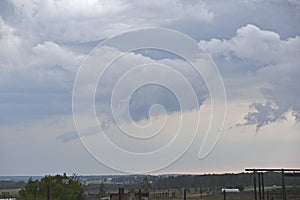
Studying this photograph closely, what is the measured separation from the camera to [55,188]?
36.4 metres

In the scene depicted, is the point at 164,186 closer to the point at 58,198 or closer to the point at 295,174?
the point at 58,198

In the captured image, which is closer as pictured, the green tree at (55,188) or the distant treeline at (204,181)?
the green tree at (55,188)

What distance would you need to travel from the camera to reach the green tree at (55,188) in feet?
117

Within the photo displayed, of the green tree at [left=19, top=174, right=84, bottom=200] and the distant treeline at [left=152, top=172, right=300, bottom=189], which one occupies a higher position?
the distant treeline at [left=152, top=172, right=300, bottom=189]

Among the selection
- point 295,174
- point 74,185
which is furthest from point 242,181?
point 295,174

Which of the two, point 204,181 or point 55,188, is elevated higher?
point 204,181

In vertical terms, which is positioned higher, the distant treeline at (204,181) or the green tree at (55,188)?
the distant treeline at (204,181)

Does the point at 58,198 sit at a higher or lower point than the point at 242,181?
lower

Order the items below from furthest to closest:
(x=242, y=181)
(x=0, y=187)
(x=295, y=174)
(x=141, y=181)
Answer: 1. (x=242, y=181)
2. (x=0, y=187)
3. (x=141, y=181)
4. (x=295, y=174)

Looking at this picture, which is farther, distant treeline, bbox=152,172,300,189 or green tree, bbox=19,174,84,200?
distant treeline, bbox=152,172,300,189

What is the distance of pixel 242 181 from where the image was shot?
4409 inches

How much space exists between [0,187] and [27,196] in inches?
2864

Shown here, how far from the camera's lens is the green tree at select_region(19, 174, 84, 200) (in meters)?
35.8

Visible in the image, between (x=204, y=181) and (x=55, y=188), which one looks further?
(x=204, y=181)
